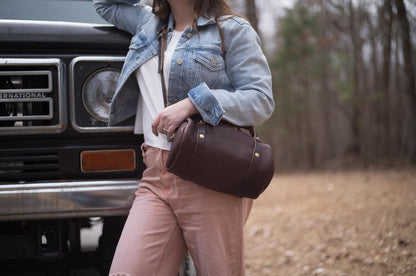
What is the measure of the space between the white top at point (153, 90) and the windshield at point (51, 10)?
0.75 meters

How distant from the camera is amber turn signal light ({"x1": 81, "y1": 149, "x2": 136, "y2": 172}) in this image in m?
2.02

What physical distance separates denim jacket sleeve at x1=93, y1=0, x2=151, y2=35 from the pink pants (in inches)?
28.9

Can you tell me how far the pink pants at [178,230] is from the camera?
65.6 inches

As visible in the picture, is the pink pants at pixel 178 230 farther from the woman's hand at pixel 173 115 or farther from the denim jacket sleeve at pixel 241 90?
the denim jacket sleeve at pixel 241 90

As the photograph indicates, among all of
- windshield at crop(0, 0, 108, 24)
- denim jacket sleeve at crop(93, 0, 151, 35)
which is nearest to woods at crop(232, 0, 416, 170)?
windshield at crop(0, 0, 108, 24)

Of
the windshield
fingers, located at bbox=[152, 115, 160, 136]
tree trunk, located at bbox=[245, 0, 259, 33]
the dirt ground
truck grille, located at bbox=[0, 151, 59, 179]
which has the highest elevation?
tree trunk, located at bbox=[245, 0, 259, 33]

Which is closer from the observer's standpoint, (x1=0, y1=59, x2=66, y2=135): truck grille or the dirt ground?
(x1=0, y1=59, x2=66, y2=135): truck grille

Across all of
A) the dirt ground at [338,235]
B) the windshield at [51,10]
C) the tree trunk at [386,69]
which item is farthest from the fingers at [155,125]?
the tree trunk at [386,69]

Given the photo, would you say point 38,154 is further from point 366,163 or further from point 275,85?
point 275,85

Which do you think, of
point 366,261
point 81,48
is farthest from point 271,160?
point 366,261

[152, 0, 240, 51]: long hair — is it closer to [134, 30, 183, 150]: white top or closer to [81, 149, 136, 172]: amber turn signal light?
[134, 30, 183, 150]: white top

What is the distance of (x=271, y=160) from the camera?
1.71m

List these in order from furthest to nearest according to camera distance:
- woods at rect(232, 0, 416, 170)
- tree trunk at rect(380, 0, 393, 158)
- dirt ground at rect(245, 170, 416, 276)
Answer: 1. woods at rect(232, 0, 416, 170)
2. tree trunk at rect(380, 0, 393, 158)
3. dirt ground at rect(245, 170, 416, 276)

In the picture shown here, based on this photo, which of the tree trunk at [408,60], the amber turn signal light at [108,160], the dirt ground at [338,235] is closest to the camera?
the amber turn signal light at [108,160]
